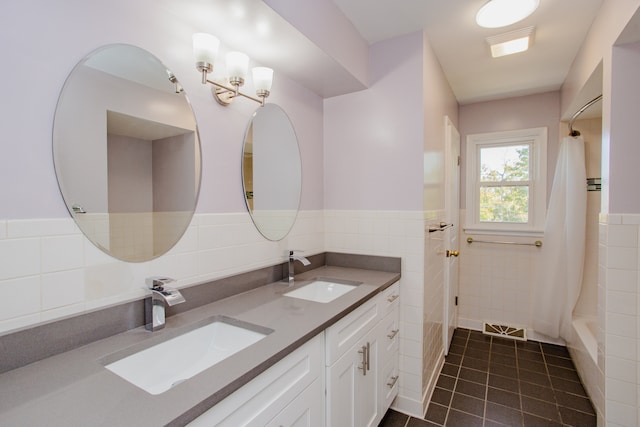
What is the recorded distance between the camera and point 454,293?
3.20 m

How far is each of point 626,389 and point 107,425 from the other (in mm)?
2300

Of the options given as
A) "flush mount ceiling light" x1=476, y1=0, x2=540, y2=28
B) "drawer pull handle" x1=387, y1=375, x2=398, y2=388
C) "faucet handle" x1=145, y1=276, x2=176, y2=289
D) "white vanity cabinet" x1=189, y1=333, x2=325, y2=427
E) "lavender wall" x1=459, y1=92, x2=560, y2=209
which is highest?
"flush mount ceiling light" x1=476, y1=0, x2=540, y2=28

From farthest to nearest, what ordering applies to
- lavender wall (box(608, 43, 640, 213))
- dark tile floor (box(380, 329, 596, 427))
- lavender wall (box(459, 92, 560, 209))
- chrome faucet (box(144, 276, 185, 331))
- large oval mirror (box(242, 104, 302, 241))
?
lavender wall (box(459, 92, 560, 209)) → dark tile floor (box(380, 329, 596, 427)) → large oval mirror (box(242, 104, 302, 241)) → lavender wall (box(608, 43, 640, 213)) → chrome faucet (box(144, 276, 185, 331))

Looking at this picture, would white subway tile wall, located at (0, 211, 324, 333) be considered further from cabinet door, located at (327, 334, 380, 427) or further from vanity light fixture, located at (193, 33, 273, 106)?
cabinet door, located at (327, 334, 380, 427)

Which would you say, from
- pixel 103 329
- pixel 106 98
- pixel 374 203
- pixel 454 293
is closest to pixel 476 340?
pixel 454 293

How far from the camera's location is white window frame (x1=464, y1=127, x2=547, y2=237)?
10.2ft

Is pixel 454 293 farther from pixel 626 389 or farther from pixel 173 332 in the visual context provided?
pixel 173 332

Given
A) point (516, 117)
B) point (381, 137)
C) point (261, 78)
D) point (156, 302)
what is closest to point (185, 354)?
point (156, 302)

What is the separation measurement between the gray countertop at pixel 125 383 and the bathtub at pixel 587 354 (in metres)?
1.84

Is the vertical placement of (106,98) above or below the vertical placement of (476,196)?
above

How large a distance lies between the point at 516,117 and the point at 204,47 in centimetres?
319

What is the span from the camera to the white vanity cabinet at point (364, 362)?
1307mm

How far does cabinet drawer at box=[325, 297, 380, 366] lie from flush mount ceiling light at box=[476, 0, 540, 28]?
69.4 inches

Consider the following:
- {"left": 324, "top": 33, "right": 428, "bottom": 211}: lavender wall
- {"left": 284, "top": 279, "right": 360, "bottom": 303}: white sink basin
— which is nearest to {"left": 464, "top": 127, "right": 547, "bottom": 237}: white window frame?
{"left": 324, "top": 33, "right": 428, "bottom": 211}: lavender wall
